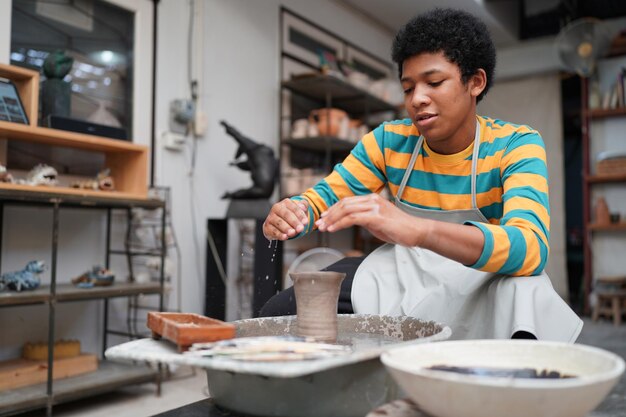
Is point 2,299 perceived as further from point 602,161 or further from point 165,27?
point 602,161

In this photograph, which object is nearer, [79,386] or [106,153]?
[79,386]

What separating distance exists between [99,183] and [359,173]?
179cm

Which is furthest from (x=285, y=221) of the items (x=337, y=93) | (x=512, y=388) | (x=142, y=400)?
(x=337, y=93)

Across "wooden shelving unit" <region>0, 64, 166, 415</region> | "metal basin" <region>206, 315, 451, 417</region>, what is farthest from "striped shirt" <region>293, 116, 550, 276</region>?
"wooden shelving unit" <region>0, 64, 166, 415</region>

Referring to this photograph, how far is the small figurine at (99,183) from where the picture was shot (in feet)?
9.62

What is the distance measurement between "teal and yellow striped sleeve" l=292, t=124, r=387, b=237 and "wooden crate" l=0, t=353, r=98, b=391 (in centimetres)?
183

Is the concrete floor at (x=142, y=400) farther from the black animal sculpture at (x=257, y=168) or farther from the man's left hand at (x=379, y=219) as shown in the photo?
the man's left hand at (x=379, y=219)

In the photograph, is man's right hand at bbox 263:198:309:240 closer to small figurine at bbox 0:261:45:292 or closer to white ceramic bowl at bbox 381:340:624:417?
white ceramic bowl at bbox 381:340:624:417

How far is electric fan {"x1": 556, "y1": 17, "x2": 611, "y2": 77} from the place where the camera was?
5.57 meters

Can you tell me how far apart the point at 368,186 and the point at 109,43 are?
→ 234 cm

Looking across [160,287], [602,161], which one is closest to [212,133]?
[160,287]

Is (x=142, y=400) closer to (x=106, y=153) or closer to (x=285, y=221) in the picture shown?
(x=106, y=153)

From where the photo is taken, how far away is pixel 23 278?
8.73ft

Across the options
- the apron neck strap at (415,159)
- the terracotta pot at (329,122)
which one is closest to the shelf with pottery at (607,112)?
the terracotta pot at (329,122)
